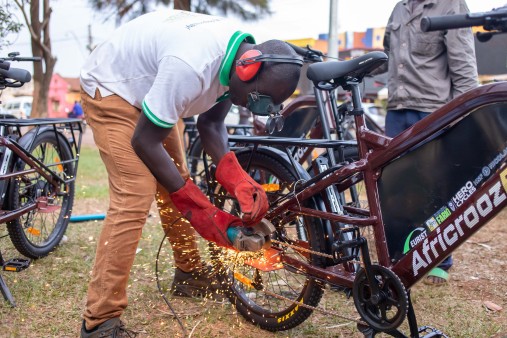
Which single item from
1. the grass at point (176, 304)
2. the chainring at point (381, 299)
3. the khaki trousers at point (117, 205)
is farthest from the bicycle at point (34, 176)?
the chainring at point (381, 299)

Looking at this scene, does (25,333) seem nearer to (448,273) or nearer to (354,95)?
(354,95)

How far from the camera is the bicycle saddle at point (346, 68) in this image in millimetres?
2422

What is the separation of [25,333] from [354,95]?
2147 millimetres

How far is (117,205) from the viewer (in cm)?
238

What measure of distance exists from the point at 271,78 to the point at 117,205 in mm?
941

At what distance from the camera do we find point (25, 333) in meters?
2.69

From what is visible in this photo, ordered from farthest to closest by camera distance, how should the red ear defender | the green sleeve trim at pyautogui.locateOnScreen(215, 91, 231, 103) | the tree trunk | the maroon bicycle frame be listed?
the tree trunk → the green sleeve trim at pyautogui.locateOnScreen(215, 91, 231, 103) → the red ear defender → the maroon bicycle frame

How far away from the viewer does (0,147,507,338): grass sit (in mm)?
2799

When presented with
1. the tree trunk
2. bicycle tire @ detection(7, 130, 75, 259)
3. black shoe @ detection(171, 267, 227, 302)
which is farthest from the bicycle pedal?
the tree trunk

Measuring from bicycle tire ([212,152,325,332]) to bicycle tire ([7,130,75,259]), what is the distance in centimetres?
150

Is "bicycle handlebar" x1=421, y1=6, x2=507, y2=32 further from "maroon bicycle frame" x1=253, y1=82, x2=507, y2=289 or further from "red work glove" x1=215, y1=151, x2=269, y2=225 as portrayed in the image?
"red work glove" x1=215, y1=151, x2=269, y2=225

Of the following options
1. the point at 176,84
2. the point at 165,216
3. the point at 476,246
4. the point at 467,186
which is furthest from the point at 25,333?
the point at 476,246

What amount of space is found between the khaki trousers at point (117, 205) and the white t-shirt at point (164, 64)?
9 centimetres

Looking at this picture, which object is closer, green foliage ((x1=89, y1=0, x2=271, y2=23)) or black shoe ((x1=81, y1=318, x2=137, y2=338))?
black shoe ((x1=81, y1=318, x2=137, y2=338))
